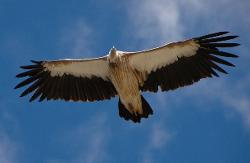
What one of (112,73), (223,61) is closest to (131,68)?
(112,73)

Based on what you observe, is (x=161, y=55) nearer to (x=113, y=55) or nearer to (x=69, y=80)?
(x=113, y=55)

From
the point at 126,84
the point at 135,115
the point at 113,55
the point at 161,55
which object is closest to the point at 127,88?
the point at 126,84

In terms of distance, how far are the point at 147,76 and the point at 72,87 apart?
1.86 metres

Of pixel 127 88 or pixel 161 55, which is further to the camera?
pixel 161 55


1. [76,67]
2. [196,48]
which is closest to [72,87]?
[76,67]

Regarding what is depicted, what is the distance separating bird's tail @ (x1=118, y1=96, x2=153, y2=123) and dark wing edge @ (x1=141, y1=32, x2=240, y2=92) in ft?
1.78

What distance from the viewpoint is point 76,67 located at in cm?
2055

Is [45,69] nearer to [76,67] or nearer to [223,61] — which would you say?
[76,67]

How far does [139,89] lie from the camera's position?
1983cm

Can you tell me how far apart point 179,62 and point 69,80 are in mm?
2731

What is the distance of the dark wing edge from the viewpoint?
65.0 ft

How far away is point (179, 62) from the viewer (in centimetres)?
2014

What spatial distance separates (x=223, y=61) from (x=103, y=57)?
9.22 feet

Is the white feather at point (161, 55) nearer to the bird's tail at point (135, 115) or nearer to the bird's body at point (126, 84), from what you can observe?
the bird's body at point (126, 84)
